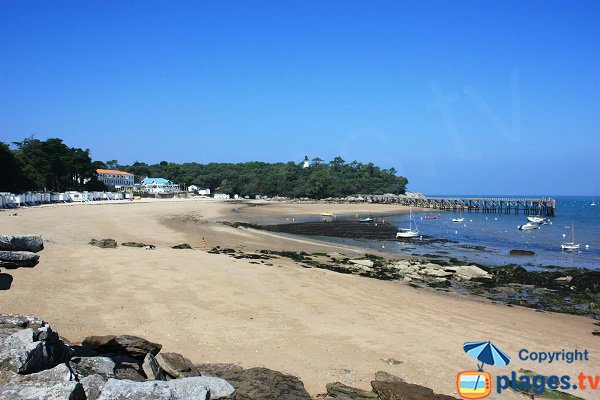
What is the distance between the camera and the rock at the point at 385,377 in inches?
282

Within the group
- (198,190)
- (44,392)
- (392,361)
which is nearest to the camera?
(44,392)

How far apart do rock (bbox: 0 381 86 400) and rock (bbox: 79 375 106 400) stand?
0.31 ft

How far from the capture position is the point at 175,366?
6.29m

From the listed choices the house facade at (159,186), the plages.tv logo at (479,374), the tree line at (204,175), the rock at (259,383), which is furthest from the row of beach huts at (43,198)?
the plages.tv logo at (479,374)

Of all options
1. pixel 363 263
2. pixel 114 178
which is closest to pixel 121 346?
pixel 363 263

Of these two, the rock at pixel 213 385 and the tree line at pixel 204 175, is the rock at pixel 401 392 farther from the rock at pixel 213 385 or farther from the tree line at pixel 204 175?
the tree line at pixel 204 175

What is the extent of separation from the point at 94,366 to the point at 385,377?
4635 mm

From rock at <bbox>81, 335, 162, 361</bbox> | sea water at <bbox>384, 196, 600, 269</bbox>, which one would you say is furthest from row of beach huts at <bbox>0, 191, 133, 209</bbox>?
rock at <bbox>81, 335, 162, 361</bbox>

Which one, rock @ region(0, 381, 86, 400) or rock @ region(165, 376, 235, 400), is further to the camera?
rock @ region(165, 376, 235, 400)

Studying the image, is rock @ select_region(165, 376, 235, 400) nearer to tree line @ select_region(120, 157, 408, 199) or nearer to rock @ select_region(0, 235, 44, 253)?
rock @ select_region(0, 235, 44, 253)

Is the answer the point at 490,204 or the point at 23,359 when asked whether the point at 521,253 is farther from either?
the point at 490,204

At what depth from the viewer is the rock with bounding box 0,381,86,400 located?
3975mm

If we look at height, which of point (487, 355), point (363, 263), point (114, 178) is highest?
point (114, 178)

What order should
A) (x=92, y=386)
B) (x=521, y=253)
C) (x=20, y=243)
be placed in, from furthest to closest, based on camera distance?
(x=521, y=253)
(x=20, y=243)
(x=92, y=386)
